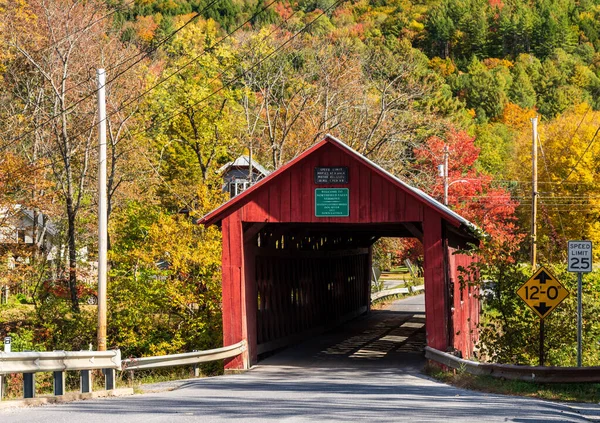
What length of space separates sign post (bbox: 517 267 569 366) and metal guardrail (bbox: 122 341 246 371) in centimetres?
630

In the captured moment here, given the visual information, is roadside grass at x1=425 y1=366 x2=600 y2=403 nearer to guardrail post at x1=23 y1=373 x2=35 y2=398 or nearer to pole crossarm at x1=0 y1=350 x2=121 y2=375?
pole crossarm at x1=0 y1=350 x2=121 y2=375

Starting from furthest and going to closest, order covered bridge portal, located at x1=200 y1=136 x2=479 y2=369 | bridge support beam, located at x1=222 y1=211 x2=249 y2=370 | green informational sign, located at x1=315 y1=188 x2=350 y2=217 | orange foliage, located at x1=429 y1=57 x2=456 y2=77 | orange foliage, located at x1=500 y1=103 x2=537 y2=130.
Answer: orange foliage, located at x1=429 y1=57 x2=456 y2=77
orange foliage, located at x1=500 y1=103 x2=537 y2=130
bridge support beam, located at x1=222 y1=211 x2=249 y2=370
green informational sign, located at x1=315 y1=188 x2=350 y2=217
covered bridge portal, located at x1=200 y1=136 x2=479 y2=369

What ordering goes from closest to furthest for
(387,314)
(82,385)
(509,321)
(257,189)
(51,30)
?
1. (82,385)
2. (509,321)
3. (257,189)
4. (51,30)
5. (387,314)

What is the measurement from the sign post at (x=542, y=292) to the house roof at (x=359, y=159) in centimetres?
264

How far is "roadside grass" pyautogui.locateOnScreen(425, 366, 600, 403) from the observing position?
15.0 meters

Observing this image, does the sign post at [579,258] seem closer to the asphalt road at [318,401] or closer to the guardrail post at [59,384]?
the asphalt road at [318,401]

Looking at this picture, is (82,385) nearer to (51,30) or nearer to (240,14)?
(51,30)

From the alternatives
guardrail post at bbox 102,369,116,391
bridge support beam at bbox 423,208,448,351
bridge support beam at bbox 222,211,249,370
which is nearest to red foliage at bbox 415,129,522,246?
bridge support beam at bbox 423,208,448,351

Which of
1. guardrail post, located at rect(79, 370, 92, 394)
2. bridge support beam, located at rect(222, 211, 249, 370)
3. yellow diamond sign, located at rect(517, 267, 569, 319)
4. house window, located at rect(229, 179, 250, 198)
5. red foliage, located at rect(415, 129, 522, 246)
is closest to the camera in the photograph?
guardrail post, located at rect(79, 370, 92, 394)

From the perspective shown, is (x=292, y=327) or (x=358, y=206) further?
(x=292, y=327)

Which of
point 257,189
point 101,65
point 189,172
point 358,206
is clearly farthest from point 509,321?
point 189,172

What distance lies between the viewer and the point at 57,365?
1268 centimetres

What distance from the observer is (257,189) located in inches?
812

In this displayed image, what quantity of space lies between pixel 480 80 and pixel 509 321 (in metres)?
105
